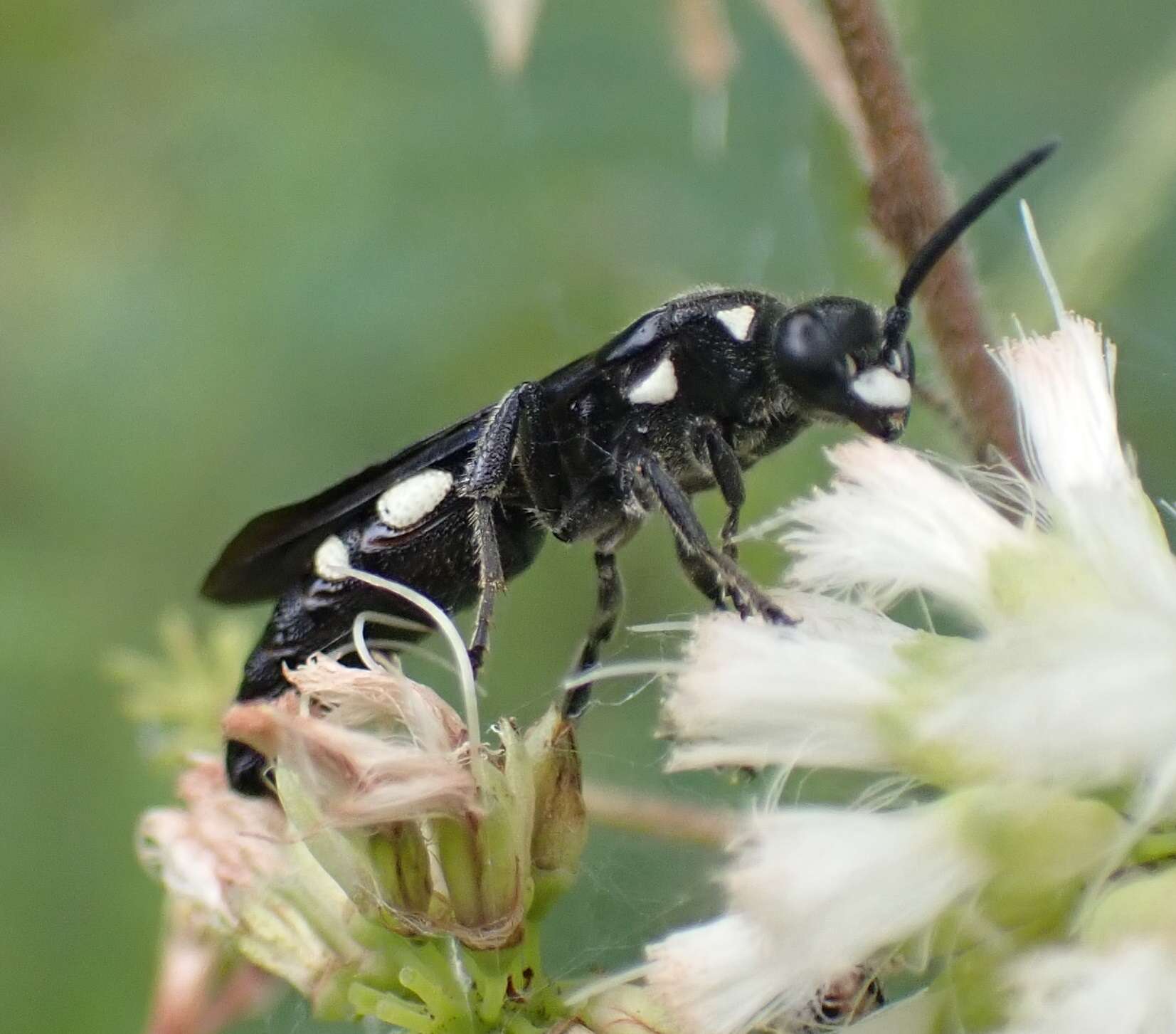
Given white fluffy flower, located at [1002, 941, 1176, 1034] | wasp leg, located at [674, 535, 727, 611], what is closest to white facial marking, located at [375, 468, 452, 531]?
wasp leg, located at [674, 535, 727, 611]

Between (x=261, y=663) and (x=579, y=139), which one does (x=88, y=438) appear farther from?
(x=261, y=663)

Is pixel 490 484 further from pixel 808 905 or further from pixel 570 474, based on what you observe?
pixel 808 905

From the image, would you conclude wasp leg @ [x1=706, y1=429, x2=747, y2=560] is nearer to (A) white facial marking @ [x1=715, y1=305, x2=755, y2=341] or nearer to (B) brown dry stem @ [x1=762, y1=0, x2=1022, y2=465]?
(A) white facial marking @ [x1=715, y1=305, x2=755, y2=341]

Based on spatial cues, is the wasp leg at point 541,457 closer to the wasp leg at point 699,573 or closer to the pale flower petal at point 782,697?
the wasp leg at point 699,573

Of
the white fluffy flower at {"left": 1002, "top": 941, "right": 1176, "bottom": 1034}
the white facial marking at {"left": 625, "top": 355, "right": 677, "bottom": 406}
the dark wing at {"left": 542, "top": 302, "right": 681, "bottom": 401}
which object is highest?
the dark wing at {"left": 542, "top": 302, "right": 681, "bottom": 401}

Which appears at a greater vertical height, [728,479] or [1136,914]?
[728,479]

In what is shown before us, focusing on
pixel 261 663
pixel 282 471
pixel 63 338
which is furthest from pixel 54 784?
pixel 261 663

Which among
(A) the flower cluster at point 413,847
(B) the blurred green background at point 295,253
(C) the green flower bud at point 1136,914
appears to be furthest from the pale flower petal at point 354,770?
(B) the blurred green background at point 295,253

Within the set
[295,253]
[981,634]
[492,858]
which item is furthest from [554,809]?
[295,253]
